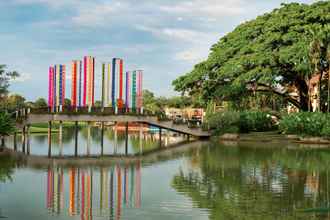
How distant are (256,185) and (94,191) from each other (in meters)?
5.80

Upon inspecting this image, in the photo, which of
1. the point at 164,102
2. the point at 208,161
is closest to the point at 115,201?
the point at 208,161

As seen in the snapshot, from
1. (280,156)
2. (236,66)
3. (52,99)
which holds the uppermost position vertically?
(236,66)

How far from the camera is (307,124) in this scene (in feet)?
143

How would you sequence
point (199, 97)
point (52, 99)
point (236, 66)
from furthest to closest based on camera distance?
point (199, 97) → point (236, 66) → point (52, 99)

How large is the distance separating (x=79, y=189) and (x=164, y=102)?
95.0 m

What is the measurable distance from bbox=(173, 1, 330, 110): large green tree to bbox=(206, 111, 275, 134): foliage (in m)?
1.96

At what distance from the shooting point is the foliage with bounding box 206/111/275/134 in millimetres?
50844

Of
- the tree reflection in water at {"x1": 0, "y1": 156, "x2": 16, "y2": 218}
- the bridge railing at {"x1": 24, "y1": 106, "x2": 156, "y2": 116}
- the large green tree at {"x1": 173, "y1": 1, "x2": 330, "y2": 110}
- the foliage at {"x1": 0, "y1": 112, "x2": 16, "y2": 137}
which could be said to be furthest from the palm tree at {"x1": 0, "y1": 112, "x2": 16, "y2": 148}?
the large green tree at {"x1": 173, "y1": 1, "x2": 330, "y2": 110}

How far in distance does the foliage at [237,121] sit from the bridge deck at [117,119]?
1.42 metres

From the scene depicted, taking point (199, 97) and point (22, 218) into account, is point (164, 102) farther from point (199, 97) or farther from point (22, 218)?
point (22, 218)

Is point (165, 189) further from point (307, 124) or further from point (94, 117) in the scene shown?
point (307, 124)

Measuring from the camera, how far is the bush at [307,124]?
42469mm

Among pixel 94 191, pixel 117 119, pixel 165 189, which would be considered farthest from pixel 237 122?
pixel 94 191

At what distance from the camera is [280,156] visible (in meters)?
31.7
